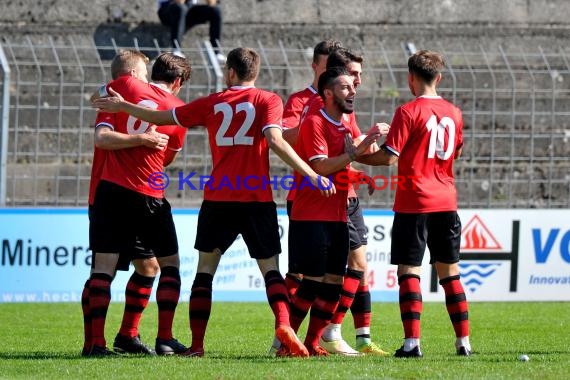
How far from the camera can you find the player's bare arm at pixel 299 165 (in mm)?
7742

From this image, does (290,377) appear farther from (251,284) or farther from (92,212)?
(251,284)

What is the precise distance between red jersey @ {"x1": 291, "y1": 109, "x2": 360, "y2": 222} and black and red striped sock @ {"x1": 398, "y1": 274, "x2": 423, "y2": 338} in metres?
0.61

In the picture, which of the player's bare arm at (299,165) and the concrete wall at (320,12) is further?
the concrete wall at (320,12)

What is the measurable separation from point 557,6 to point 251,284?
8478 millimetres

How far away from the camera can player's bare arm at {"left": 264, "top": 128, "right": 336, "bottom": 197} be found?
7.74 m

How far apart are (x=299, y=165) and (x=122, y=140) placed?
130cm

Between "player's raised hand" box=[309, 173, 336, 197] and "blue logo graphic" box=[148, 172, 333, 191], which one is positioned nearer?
"player's raised hand" box=[309, 173, 336, 197]

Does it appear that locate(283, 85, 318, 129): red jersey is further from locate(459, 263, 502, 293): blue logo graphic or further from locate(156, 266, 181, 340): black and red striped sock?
locate(459, 263, 502, 293): blue logo graphic

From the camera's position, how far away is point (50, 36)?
708 inches

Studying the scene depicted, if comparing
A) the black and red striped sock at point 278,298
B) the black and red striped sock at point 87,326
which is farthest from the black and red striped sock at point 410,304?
the black and red striped sock at point 87,326

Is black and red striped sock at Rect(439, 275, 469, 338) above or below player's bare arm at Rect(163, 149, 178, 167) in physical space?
below

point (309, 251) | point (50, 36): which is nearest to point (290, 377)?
point (309, 251)

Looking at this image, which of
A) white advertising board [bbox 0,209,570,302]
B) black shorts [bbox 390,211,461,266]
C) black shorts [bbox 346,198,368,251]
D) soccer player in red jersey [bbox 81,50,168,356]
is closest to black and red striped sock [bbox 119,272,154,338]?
soccer player in red jersey [bbox 81,50,168,356]

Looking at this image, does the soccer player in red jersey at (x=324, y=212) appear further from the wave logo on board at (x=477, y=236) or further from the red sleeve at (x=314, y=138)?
the wave logo on board at (x=477, y=236)
